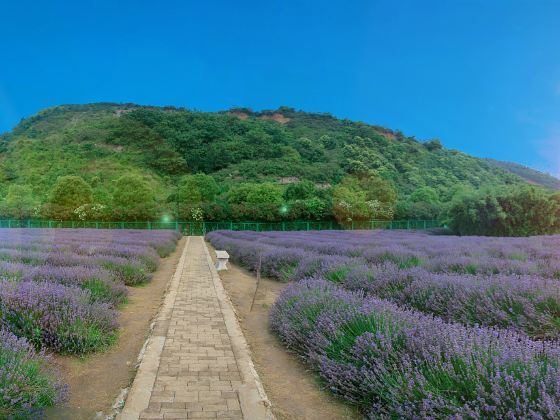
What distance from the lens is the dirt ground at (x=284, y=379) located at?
3439 millimetres

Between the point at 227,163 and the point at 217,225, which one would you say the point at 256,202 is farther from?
the point at 227,163

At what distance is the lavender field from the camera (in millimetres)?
2371

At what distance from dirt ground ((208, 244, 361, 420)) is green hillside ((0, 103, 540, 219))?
4536 centimetres

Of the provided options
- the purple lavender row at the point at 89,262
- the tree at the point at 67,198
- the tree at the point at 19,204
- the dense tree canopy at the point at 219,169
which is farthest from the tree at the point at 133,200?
the purple lavender row at the point at 89,262

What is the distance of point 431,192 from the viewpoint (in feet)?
230

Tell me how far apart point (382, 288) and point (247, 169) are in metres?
76.6

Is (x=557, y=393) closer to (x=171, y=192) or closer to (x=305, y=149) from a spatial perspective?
(x=171, y=192)

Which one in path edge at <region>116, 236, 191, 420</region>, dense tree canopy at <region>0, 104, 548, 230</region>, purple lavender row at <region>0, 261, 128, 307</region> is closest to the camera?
path edge at <region>116, 236, 191, 420</region>

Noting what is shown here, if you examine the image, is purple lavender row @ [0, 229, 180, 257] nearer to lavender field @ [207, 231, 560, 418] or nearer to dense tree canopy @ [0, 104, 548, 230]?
lavender field @ [207, 231, 560, 418]

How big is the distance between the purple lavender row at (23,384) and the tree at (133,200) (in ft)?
162

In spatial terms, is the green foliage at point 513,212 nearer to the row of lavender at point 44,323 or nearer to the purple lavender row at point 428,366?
the row of lavender at point 44,323

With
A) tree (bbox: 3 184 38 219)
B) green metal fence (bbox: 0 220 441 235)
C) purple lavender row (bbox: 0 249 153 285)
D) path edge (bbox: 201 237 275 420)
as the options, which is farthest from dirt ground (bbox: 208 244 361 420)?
tree (bbox: 3 184 38 219)

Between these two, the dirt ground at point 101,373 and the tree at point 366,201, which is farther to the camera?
the tree at point 366,201

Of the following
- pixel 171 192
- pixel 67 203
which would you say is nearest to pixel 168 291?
pixel 67 203
